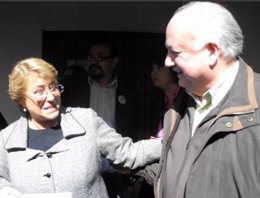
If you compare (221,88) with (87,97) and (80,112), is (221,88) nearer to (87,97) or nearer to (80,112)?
(80,112)

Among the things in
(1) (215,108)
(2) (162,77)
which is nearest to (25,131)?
(1) (215,108)

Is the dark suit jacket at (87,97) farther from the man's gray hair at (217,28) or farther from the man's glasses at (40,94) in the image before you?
the man's gray hair at (217,28)

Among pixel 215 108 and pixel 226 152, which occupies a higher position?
pixel 215 108

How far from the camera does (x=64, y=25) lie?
4.79 m

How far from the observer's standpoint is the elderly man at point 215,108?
5.62ft

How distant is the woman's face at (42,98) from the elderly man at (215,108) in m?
0.66

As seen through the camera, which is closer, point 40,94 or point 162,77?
point 40,94

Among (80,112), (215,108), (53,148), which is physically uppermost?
(215,108)

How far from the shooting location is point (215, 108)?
1.84 meters

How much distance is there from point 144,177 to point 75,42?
288 centimetres

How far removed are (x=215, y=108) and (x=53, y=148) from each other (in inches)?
34.1

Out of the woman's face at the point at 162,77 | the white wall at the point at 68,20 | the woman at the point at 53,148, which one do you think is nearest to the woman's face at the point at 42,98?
the woman at the point at 53,148

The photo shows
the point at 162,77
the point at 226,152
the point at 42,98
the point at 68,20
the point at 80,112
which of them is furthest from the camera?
the point at 68,20

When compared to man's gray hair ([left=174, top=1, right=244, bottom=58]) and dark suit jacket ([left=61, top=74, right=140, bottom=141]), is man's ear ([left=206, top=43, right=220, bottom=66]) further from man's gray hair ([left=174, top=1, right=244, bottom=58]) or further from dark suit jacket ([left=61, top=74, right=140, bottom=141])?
dark suit jacket ([left=61, top=74, right=140, bottom=141])
